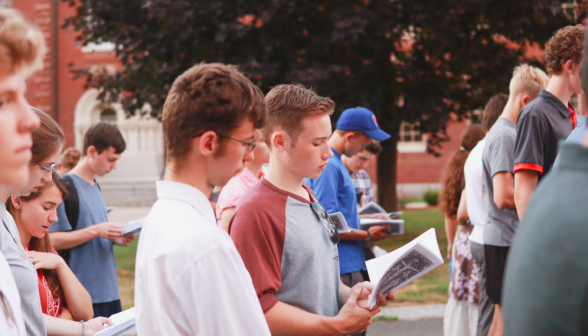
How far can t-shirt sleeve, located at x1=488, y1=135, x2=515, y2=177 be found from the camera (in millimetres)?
3652

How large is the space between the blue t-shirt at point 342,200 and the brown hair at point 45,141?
5.64 feet

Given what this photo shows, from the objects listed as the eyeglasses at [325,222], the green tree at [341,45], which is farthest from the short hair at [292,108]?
the green tree at [341,45]

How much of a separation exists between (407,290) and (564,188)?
6777 mm

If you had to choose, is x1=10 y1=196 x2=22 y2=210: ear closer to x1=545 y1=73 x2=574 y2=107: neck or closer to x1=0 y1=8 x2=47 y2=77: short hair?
x1=0 y1=8 x2=47 y2=77: short hair

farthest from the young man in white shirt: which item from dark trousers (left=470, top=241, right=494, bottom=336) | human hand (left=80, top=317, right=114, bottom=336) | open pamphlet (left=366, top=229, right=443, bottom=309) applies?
dark trousers (left=470, top=241, right=494, bottom=336)

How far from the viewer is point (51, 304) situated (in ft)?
8.82

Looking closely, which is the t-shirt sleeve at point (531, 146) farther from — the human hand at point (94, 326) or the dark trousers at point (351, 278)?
the human hand at point (94, 326)

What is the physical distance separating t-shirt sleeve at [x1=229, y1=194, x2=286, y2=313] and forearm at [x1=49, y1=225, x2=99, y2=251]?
6.72 ft

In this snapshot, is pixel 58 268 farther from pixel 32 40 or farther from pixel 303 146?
pixel 32 40

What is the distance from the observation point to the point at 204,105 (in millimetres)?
1531

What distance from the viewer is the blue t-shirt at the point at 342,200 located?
3.56 meters

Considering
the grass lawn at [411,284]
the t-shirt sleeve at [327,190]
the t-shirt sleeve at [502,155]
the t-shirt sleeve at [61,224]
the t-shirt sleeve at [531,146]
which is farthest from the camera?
the grass lawn at [411,284]

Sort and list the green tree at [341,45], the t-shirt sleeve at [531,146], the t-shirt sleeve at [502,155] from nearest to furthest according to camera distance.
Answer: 1. the t-shirt sleeve at [531,146]
2. the t-shirt sleeve at [502,155]
3. the green tree at [341,45]

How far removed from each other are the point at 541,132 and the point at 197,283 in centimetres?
253
